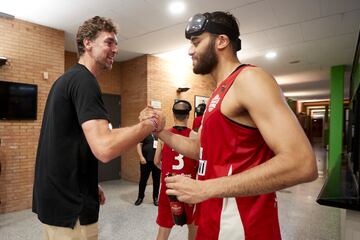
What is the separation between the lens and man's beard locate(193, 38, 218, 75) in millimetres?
1145

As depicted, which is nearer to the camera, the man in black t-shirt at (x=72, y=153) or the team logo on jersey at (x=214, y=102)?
the team logo on jersey at (x=214, y=102)

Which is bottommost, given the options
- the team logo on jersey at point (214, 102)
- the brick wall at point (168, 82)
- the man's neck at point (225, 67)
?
the team logo on jersey at point (214, 102)

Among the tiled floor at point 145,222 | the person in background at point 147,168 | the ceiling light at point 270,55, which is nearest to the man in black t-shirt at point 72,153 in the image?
the tiled floor at point 145,222

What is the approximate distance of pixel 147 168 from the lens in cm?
459

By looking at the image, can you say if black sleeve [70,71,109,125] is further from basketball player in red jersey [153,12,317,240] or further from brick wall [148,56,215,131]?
brick wall [148,56,215,131]

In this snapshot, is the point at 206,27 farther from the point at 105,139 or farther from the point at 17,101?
the point at 17,101

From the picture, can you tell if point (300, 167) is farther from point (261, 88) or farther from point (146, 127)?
point (146, 127)

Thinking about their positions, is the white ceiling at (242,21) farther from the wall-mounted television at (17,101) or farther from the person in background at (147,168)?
the person in background at (147,168)

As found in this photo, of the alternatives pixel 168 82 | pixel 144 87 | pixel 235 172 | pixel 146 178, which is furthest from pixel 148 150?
pixel 235 172

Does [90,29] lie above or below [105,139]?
above

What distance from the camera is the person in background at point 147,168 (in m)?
4.50

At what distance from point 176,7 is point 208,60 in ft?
9.76

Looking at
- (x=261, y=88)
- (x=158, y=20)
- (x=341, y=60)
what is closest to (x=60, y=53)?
(x=158, y=20)

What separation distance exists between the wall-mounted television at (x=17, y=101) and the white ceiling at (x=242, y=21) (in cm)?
116
